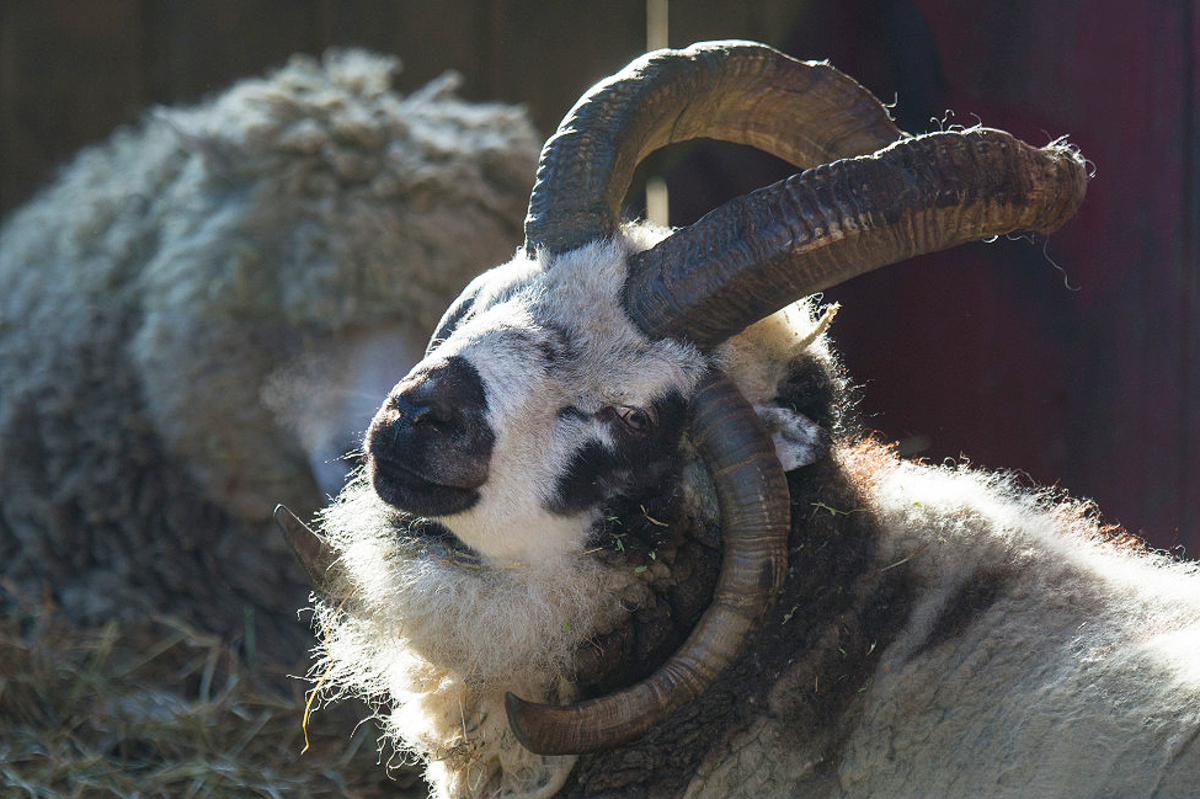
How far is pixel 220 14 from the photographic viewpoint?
5.59m

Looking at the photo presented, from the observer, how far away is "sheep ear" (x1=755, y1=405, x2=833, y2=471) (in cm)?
238

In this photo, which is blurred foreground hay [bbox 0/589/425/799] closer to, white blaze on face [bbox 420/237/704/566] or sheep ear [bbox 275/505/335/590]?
sheep ear [bbox 275/505/335/590]

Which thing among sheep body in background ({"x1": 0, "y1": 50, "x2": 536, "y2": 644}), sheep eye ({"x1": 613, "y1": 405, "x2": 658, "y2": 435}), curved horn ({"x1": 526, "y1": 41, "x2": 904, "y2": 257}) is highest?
curved horn ({"x1": 526, "y1": 41, "x2": 904, "y2": 257})

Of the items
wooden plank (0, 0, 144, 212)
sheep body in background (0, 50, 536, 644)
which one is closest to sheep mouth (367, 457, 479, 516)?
sheep body in background (0, 50, 536, 644)

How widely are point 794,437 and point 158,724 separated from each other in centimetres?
226

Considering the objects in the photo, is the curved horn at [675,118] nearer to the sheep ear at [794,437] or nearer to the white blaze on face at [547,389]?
the white blaze on face at [547,389]

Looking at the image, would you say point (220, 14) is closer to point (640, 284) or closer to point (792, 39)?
point (792, 39)

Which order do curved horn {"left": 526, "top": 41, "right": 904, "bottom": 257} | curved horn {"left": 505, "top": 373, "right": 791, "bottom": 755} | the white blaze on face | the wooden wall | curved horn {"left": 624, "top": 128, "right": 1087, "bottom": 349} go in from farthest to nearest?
the wooden wall, curved horn {"left": 526, "top": 41, "right": 904, "bottom": 257}, the white blaze on face, curved horn {"left": 505, "top": 373, "right": 791, "bottom": 755}, curved horn {"left": 624, "top": 128, "right": 1087, "bottom": 349}

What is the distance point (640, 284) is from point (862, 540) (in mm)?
670

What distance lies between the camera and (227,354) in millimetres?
4293

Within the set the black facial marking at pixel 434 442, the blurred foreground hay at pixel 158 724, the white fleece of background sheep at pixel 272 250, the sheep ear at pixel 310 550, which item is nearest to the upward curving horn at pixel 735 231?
the black facial marking at pixel 434 442

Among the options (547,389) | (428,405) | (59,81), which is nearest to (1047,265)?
(547,389)

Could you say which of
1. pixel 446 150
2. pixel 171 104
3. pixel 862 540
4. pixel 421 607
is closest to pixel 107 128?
pixel 171 104

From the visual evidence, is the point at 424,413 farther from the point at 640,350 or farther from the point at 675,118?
the point at 675,118
